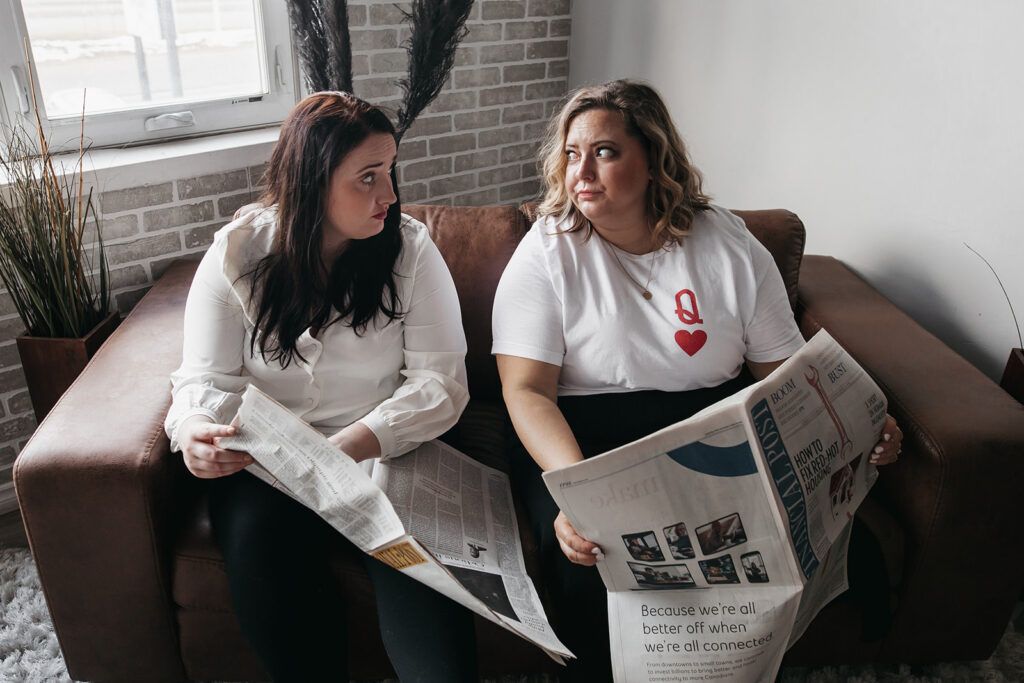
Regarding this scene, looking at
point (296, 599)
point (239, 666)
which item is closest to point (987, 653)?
point (296, 599)

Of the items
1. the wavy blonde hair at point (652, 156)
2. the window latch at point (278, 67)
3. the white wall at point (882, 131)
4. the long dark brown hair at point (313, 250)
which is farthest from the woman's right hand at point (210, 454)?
the white wall at point (882, 131)

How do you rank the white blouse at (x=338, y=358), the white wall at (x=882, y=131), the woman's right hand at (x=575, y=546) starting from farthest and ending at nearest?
A: the white wall at (x=882, y=131) < the white blouse at (x=338, y=358) < the woman's right hand at (x=575, y=546)

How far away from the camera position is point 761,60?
2.31 meters

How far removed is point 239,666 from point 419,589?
1.54 ft

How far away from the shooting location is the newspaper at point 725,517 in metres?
1.11

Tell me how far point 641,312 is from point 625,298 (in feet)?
0.13

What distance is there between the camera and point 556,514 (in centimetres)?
143

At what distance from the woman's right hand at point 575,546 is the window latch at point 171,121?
62.7 inches

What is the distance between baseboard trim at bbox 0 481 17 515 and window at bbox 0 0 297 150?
859 millimetres

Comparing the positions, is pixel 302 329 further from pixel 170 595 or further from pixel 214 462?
pixel 170 595

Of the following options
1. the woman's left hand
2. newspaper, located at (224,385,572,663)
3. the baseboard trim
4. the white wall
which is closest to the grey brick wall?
the baseboard trim

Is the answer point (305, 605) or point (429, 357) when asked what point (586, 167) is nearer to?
point (429, 357)

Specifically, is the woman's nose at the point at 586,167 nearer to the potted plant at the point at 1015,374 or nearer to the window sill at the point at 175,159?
the potted plant at the point at 1015,374

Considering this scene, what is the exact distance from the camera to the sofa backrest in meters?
1.86
